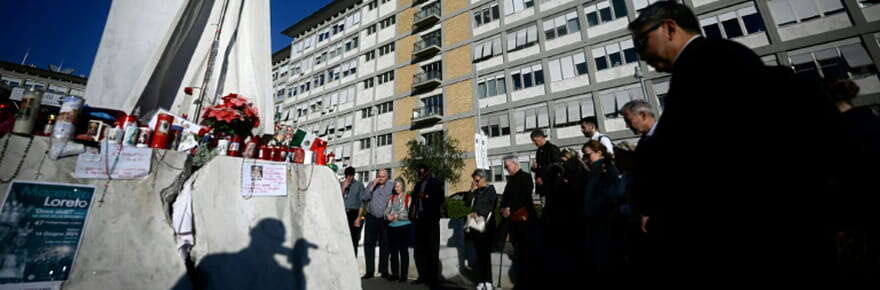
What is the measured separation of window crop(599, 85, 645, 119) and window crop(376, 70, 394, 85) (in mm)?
16380

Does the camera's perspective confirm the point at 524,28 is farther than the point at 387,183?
Yes

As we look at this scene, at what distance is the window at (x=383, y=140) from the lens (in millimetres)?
24844

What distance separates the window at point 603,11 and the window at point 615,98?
4.29m

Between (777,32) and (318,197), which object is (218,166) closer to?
(318,197)

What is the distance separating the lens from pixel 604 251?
143 inches

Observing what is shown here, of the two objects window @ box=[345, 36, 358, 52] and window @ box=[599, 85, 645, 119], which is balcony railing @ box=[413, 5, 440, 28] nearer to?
window @ box=[345, 36, 358, 52]

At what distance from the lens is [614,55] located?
55.3 ft

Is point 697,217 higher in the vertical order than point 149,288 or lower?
higher

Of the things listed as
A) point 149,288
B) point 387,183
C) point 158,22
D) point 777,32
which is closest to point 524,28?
point 777,32

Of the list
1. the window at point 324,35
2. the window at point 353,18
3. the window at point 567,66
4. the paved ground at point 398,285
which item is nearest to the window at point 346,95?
the window at point 353,18

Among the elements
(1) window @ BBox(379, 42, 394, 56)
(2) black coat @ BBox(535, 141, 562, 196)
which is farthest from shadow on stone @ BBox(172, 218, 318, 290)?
(1) window @ BBox(379, 42, 394, 56)

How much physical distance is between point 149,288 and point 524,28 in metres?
21.5

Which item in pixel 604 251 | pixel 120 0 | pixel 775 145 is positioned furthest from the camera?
pixel 604 251

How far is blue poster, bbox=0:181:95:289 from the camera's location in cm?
151
